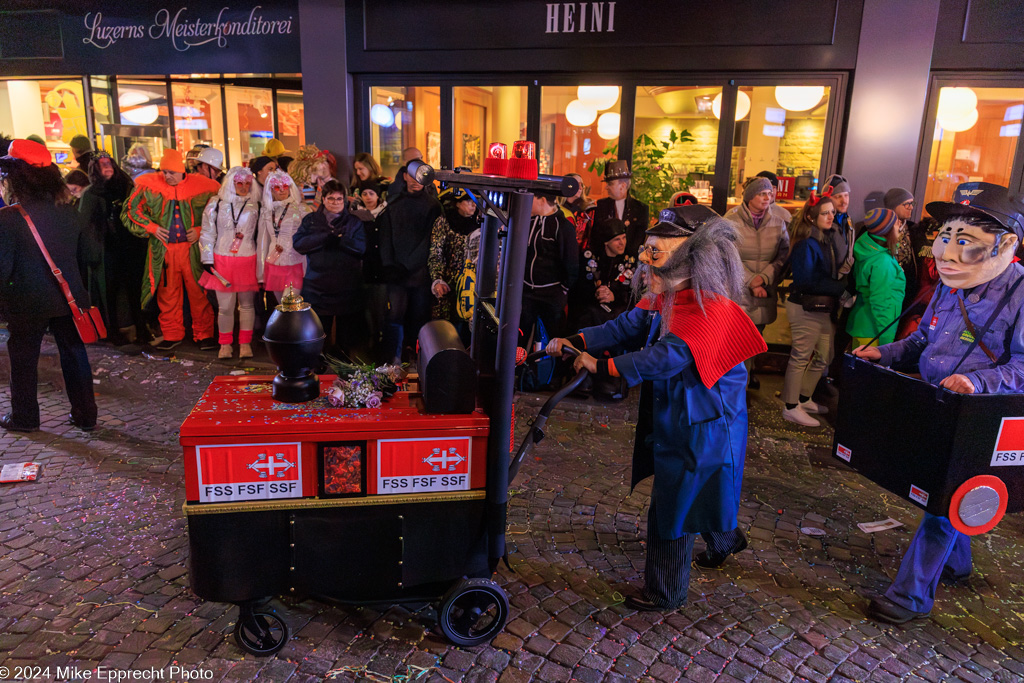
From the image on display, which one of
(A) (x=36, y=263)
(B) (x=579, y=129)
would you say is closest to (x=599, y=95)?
(B) (x=579, y=129)

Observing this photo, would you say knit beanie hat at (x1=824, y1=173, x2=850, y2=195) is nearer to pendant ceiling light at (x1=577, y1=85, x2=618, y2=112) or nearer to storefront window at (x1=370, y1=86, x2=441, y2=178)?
pendant ceiling light at (x1=577, y1=85, x2=618, y2=112)

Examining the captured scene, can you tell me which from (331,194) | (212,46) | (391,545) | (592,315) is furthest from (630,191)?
(212,46)

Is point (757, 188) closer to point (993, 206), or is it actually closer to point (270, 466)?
point (993, 206)

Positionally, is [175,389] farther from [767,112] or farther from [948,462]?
[767,112]

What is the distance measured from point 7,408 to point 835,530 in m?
6.76

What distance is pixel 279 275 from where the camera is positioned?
7.25m

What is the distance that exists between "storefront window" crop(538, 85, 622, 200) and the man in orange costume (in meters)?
4.10

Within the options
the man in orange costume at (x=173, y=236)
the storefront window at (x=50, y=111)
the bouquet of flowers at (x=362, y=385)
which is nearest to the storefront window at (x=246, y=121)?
the storefront window at (x=50, y=111)

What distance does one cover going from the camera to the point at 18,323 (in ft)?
17.0

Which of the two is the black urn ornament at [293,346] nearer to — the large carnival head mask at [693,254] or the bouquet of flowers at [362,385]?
the bouquet of flowers at [362,385]

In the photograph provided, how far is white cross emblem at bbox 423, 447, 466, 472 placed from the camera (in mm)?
3002

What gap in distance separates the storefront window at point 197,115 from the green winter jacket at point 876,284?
10.0m

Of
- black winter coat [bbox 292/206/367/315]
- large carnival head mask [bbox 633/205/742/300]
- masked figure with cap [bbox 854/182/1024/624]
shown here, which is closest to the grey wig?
large carnival head mask [bbox 633/205/742/300]

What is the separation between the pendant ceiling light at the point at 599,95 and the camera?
27.7 ft
